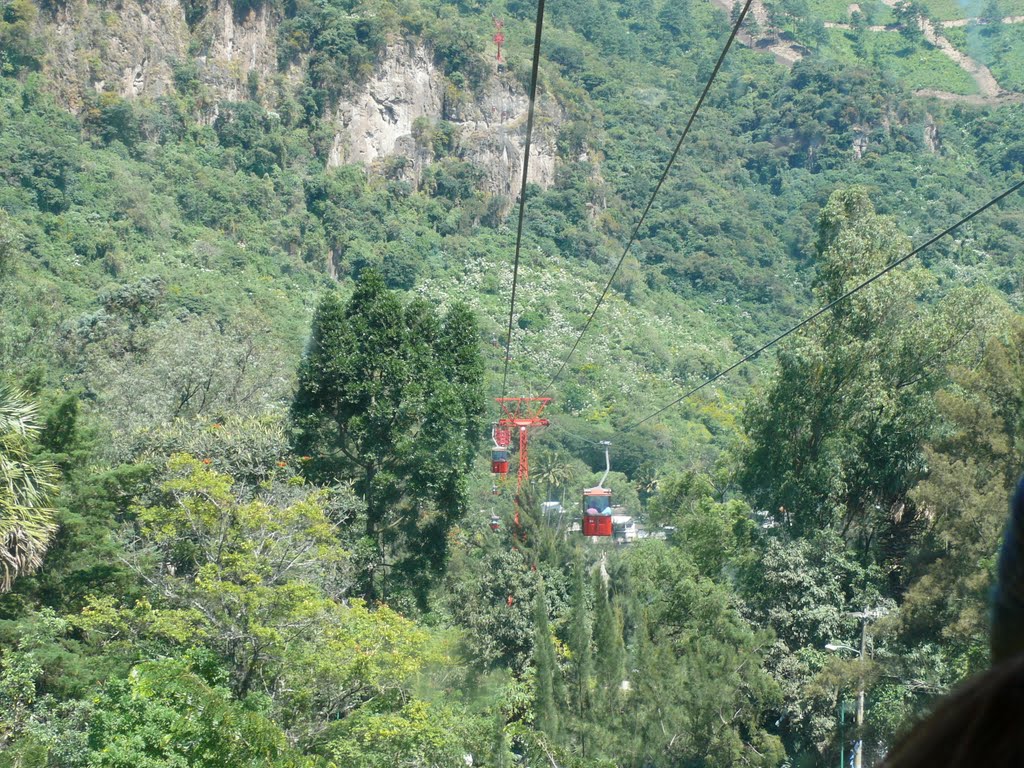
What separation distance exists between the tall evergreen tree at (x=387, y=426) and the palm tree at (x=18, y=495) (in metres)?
11.7

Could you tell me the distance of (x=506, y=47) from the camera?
96312mm

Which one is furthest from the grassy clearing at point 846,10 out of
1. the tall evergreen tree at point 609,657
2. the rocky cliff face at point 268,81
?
the tall evergreen tree at point 609,657

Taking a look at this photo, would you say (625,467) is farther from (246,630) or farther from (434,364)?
(246,630)

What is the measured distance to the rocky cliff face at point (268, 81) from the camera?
236 feet

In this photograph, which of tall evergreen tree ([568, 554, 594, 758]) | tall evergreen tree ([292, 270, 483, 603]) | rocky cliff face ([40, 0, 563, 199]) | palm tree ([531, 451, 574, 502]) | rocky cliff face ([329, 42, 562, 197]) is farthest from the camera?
rocky cliff face ([329, 42, 562, 197])

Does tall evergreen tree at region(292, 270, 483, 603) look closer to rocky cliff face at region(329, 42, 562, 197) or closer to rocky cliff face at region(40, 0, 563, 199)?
rocky cliff face at region(40, 0, 563, 199)

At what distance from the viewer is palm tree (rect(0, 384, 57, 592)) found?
11406 millimetres

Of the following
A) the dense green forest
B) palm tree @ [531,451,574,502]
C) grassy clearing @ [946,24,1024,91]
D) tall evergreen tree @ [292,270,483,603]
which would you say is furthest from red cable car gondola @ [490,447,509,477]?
grassy clearing @ [946,24,1024,91]

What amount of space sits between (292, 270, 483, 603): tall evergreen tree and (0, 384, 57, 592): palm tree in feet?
38.5

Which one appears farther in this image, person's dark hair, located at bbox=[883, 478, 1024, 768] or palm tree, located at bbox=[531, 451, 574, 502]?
palm tree, located at bbox=[531, 451, 574, 502]

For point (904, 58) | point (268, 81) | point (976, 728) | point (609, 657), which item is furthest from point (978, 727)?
point (904, 58)

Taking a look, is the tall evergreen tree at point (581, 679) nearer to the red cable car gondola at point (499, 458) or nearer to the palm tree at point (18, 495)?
the palm tree at point (18, 495)

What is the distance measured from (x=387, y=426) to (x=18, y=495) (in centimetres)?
1294

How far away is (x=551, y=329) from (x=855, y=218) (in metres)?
45.0
